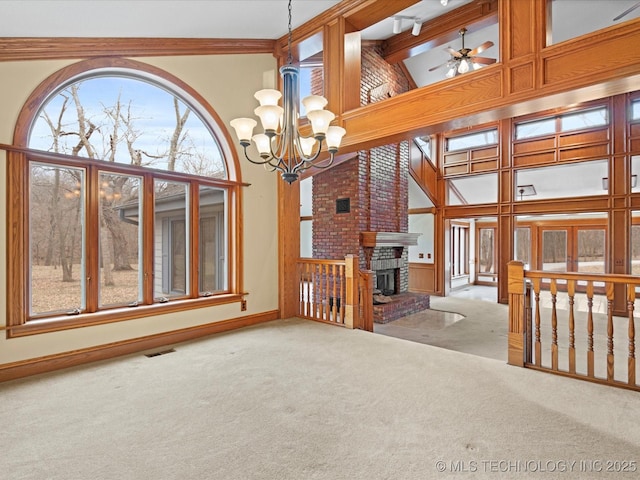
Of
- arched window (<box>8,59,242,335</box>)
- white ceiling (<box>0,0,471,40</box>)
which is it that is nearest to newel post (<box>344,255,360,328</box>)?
arched window (<box>8,59,242,335</box>)

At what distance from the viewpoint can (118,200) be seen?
382 cm

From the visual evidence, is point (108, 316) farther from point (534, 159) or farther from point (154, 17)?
point (534, 159)

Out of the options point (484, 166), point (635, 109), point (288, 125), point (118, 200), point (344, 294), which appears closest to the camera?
point (288, 125)

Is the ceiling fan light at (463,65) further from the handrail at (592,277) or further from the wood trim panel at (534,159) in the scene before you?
the handrail at (592,277)

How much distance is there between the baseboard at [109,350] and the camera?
3.07 m

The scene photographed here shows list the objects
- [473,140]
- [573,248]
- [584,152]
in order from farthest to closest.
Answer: [573,248] → [473,140] → [584,152]

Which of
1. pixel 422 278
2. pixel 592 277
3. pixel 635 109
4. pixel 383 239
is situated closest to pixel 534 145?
pixel 635 109

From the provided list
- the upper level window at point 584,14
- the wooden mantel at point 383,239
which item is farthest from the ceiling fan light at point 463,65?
the wooden mantel at point 383,239

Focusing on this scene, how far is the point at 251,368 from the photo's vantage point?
10.7 feet

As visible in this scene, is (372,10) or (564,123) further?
(564,123)

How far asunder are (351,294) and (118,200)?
9.95 feet

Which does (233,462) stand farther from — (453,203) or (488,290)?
(488,290)

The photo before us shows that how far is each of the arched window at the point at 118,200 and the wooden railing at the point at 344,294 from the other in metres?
1.10

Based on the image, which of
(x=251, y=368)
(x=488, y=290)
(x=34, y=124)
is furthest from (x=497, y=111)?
(x=488, y=290)
